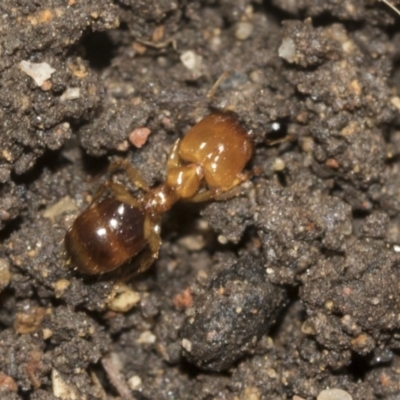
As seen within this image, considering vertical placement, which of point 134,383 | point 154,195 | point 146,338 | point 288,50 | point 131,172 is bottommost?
point 134,383

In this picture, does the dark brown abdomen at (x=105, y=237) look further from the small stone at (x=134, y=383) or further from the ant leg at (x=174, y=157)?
the small stone at (x=134, y=383)

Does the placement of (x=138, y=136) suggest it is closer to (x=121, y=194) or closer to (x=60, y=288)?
(x=121, y=194)

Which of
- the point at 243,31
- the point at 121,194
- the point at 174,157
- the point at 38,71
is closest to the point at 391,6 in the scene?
the point at 243,31

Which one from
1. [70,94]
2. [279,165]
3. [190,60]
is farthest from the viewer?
[190,60]

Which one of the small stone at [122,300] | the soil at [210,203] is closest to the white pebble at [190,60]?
the soil at [210,203]

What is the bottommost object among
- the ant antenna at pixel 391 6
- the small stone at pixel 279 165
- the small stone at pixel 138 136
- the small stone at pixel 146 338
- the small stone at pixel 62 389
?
the small stone at pixel 62 389

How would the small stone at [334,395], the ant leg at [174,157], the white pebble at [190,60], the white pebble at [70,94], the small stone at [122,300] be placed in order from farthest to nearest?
1. the white pebble at [190,60]
2. the ant leg at [174,157]
3. the small stone at [122,300]
4. the white pebble at [70,94]
5. the small stone at [334,395]

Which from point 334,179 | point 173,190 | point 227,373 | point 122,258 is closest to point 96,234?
point 122,258
